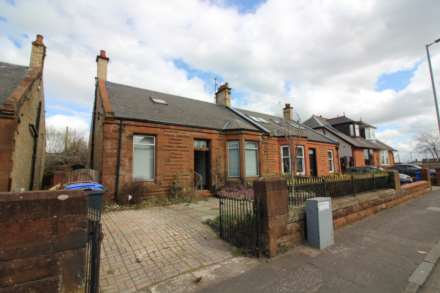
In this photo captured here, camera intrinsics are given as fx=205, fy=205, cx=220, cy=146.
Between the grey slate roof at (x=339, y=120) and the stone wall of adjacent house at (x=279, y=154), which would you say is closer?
the stone wall of adjacent house at (x=279, y=154)

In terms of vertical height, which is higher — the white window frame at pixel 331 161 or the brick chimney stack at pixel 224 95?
the brick chimney stack at pixel 224 95

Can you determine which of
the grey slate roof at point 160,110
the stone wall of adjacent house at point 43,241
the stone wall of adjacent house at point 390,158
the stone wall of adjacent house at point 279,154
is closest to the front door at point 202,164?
the grey slate roof at point 160,110

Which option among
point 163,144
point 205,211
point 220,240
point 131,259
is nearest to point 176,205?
point 205,211

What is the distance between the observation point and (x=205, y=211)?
804 centimetres

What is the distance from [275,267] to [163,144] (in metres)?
8.11

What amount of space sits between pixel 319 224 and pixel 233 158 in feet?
25.9

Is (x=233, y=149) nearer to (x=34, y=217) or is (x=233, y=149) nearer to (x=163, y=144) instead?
(x=163, y=144)

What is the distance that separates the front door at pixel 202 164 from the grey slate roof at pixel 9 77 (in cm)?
838

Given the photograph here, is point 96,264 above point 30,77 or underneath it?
underneath

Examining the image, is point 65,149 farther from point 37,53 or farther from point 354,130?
point 354,130

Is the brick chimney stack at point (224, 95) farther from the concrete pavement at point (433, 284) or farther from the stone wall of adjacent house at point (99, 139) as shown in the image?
the concrete pavement at point (433, 284)

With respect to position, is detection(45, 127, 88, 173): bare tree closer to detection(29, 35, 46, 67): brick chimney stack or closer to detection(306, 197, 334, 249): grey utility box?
detection(29, 35, 46, 67): brick chimney stack

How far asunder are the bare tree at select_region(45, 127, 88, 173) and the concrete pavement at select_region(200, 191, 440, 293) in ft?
58.6

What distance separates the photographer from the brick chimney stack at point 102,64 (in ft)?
42.2
